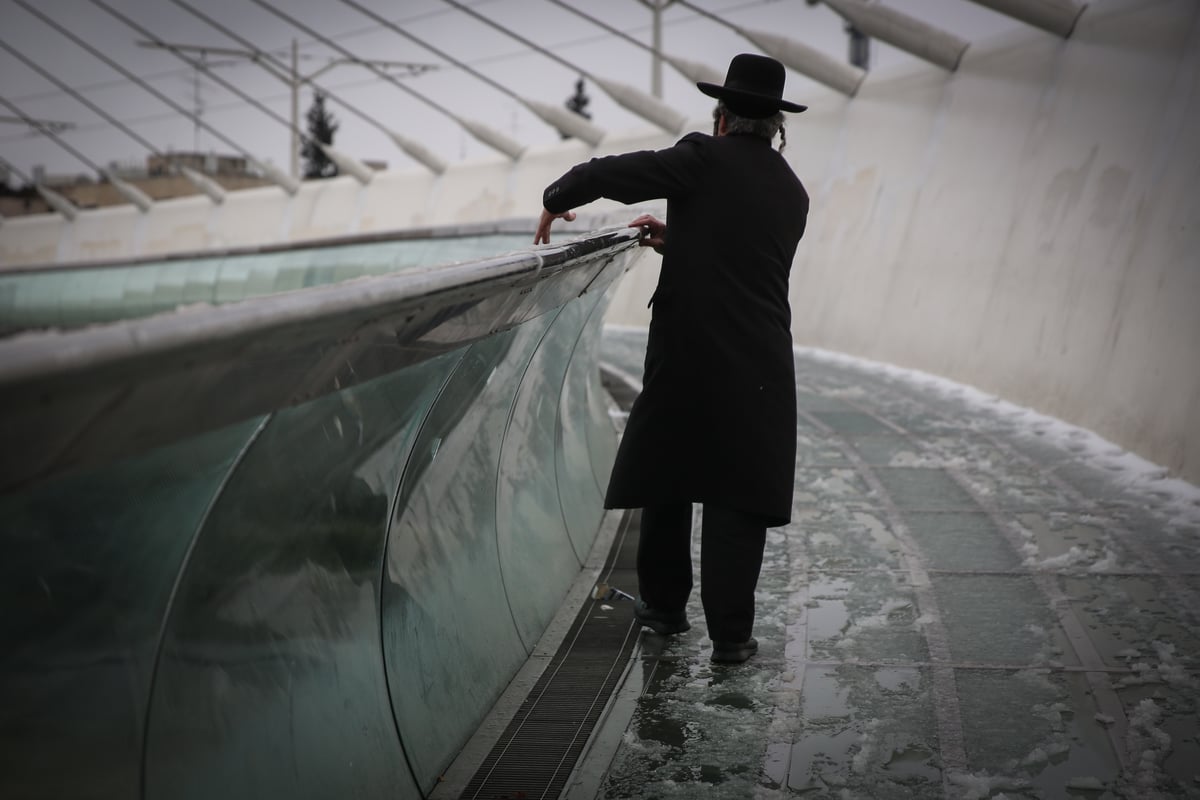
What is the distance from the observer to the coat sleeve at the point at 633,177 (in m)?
3.59

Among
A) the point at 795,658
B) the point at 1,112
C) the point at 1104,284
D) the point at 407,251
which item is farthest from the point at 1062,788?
the point at 1,112

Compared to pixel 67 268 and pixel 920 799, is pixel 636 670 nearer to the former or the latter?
pixel 920 799

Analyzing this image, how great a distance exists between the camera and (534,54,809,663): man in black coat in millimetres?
3789

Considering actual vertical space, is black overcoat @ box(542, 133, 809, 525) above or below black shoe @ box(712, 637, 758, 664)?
above

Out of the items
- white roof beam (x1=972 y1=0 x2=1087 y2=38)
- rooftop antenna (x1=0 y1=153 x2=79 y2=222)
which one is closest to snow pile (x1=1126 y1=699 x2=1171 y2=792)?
white roof beam (x1=972 y1=0 x2=1087 y2=38)

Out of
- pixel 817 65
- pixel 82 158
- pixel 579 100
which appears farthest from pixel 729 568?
pixel 579 100

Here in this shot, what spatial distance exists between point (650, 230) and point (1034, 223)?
275 inches

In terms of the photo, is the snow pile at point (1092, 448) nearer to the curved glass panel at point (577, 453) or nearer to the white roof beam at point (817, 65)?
the curved glass panel at point (577, 453)

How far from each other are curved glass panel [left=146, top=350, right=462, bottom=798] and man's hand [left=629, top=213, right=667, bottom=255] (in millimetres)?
1549

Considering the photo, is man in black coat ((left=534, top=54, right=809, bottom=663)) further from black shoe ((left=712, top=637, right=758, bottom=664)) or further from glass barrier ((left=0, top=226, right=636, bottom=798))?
glass barrier ((left=0, top=226, right=636, bottom=798))

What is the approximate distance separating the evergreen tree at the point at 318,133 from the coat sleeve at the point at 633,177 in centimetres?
9346

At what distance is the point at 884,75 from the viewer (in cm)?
1608

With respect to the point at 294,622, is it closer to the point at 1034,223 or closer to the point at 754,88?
the point at 754,88

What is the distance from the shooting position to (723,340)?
3.79m
